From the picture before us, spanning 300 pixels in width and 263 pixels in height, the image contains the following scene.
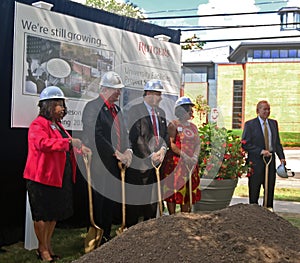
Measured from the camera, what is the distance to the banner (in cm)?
522

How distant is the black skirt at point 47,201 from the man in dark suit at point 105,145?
396 mm

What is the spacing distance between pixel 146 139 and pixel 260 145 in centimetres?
231

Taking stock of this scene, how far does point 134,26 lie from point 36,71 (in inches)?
71.5

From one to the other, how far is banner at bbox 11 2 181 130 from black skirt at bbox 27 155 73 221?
846 millimetres

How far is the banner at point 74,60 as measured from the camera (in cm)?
522

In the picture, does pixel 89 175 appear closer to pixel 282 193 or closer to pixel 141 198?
pixel 141 198

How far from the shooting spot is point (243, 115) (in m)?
35.0

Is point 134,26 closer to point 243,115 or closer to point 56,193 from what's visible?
point 56,193

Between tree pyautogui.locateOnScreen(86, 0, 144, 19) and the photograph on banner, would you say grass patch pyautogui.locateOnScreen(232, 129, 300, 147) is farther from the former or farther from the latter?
the photograph on banner

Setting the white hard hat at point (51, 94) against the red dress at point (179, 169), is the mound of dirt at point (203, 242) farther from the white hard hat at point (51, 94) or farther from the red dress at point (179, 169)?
the red dress at point (179, 169)

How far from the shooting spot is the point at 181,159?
5.87m

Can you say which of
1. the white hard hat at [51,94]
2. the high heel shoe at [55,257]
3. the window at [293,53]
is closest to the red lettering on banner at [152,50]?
the white hard hat at [51,94]

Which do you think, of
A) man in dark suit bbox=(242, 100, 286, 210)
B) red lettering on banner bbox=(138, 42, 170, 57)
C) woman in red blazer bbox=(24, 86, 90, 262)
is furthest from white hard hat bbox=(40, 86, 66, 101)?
man in dark suit bbox=(242, 100, 286, 210)

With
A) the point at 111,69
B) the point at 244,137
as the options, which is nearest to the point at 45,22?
the point at 111,69
